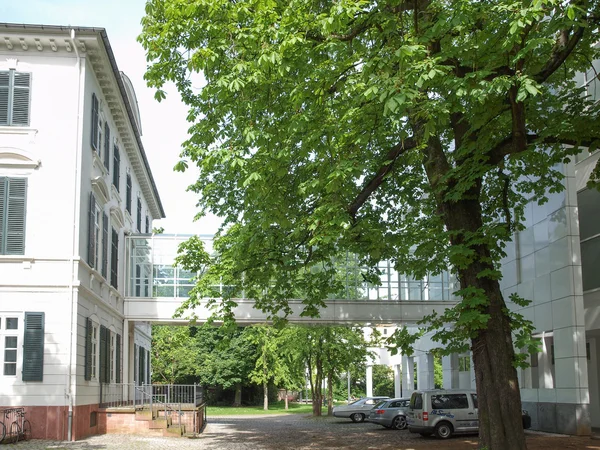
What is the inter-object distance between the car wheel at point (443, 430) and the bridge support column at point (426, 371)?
1614 centimetres

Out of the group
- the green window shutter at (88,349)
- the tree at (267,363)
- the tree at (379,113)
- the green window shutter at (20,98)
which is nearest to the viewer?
the tree at (379,113)

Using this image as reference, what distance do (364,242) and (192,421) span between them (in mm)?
13358

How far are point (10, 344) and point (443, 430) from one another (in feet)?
47.8

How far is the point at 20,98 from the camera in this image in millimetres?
21578

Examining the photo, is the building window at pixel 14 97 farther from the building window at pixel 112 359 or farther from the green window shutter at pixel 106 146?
the building window at pixel 112 359

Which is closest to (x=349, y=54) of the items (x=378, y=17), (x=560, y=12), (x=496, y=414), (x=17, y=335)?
(x=378, y=17)

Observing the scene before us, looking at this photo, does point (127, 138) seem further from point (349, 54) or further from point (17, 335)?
point (349, 54)

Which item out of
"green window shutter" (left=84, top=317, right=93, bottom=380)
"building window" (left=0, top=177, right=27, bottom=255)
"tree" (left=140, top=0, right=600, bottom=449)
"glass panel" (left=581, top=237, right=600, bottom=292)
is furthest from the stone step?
"glass panel" (left=581, top=237, right=600, bottom=292)

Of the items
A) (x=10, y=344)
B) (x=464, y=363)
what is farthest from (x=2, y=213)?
(x=464, y=363)

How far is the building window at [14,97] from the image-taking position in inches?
842

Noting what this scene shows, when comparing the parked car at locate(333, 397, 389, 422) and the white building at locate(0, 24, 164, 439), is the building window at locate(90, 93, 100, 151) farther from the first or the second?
the parked car at locate(333, 397, 389, 422)

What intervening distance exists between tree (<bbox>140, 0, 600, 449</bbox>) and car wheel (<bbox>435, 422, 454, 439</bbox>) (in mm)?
10159

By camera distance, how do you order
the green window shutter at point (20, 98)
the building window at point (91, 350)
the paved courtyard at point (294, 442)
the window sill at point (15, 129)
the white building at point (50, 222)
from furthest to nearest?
1. the building window at point (91, 350)
2. the green window shutter at point (20, 98)
3. the window sill at point (15, 129)
4. the white building at point (50, 222)
5. the paved courtyard at point (294, 442)

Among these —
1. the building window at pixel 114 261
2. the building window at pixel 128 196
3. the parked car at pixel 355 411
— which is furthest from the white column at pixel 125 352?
the parked car at pixel 355 411
